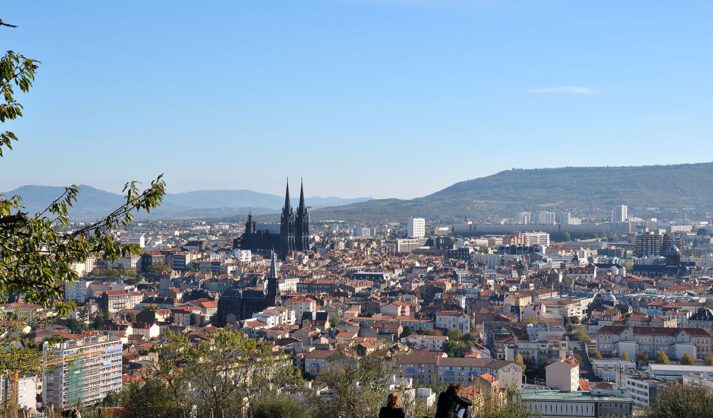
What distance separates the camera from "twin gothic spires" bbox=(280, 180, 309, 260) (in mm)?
87062

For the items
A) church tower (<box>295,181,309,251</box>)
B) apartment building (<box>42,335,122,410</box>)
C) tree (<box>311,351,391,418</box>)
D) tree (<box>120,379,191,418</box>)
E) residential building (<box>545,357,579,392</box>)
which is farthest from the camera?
church tower (<box>295,181,309,251</box>)

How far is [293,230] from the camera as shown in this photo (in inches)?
3497

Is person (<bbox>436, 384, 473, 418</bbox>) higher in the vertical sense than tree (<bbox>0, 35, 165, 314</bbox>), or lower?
lower

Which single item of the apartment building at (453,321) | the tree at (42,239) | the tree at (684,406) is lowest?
the apartment building at (453,321)

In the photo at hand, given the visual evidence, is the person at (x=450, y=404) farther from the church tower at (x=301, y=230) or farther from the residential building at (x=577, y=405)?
the church tower at (x=301, y=230)

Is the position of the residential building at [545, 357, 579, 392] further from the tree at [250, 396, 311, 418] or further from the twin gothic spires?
the twin gothic spires

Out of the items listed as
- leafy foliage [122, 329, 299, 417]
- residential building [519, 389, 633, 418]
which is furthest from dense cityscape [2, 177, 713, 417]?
leafy foliage [122, 329, 299, 417]

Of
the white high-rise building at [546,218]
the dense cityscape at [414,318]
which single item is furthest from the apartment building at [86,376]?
the white high-rise building at [546,218]

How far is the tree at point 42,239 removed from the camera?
5.67 m

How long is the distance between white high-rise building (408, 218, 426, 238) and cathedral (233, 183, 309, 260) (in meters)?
37.9

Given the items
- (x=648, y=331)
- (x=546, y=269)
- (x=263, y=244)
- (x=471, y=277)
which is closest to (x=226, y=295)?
(x=648, y=331)

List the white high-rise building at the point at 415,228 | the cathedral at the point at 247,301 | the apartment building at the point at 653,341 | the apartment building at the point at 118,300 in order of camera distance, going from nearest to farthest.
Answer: the apartment building at the point at 653,341
the cathedral at the point at 247,301
the apartment building at the point at 118,300
the white high-rise building at the point at 415,228

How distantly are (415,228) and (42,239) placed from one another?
418 feet

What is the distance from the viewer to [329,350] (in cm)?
3625
